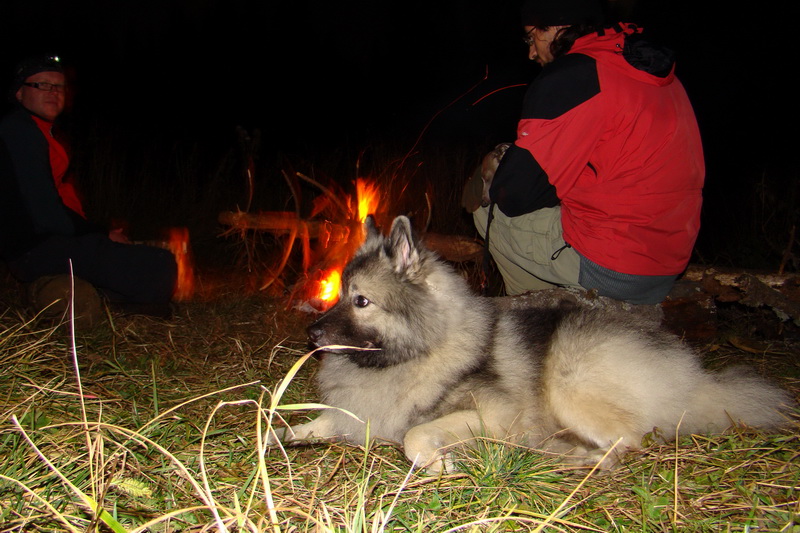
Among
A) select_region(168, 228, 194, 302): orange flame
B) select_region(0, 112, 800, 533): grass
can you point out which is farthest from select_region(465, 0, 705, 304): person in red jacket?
select_region(168, 228, 194, 302): orange flame

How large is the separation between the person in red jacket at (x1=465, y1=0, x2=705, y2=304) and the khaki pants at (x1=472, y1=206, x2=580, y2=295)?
6cm

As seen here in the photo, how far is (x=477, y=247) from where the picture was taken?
4.95 m

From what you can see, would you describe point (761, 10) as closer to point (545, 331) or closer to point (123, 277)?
point (545, 331)

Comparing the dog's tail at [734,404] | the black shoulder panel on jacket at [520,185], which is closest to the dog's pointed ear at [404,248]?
the black shoulder panel on jacket at [520,185]

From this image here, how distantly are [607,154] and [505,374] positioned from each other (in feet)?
4.73

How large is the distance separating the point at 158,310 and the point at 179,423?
7.34 ft

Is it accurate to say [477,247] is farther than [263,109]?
No

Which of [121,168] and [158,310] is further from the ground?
[121,168]

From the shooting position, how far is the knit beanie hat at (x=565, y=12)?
Answer: 3.18m

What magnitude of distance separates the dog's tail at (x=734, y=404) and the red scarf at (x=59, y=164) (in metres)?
4.80

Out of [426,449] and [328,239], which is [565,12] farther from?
[328,239]

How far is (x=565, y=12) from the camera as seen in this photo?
10.5 ft

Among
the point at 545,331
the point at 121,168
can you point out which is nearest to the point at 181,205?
the point at 121,168

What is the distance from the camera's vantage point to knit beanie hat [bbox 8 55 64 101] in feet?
13.7
